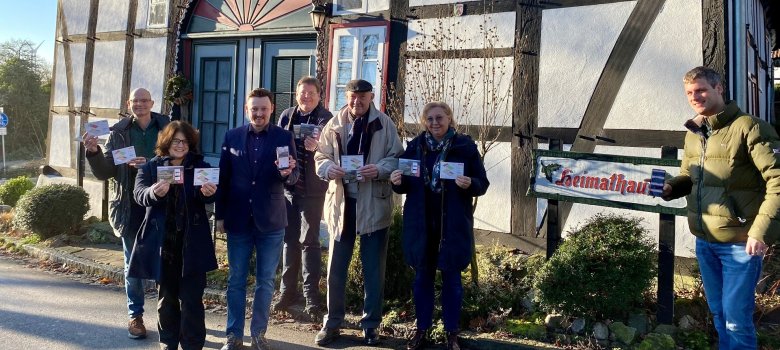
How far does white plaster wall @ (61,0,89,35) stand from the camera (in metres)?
11.0

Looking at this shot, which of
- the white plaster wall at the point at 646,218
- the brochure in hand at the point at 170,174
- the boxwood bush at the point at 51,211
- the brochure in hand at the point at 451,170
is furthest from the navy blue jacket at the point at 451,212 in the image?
the boxwood bush at the point at 51,211

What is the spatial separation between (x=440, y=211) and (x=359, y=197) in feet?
1.96

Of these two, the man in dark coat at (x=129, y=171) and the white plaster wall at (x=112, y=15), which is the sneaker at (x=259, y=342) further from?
the white plaster wall at (x=112, y=15)

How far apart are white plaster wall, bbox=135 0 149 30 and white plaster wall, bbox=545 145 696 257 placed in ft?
24.5

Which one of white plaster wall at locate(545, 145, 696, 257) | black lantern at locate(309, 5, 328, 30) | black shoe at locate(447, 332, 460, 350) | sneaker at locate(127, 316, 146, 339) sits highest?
black lantern at locate(309, 5, 328, 30)

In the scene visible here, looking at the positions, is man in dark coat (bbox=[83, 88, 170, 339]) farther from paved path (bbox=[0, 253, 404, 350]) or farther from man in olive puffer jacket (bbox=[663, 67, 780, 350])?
man in olive puffer jacket (bbox=[663, 67, 780, 350])

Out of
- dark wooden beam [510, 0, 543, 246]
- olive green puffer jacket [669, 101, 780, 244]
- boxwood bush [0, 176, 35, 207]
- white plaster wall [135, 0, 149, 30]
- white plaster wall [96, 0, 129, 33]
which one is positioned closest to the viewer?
olive green puffer jacket [669, 101, 780, 244]

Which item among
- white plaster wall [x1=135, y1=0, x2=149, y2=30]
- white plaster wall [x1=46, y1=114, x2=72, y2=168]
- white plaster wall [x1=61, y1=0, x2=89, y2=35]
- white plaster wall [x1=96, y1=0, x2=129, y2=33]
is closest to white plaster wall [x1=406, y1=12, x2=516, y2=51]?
white plaster wall [x1=135, y1=0, x2=149, y2=30]

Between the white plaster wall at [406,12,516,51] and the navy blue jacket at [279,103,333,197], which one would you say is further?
the white plaster wall at [406,12,516,51]

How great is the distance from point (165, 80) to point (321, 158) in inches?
243

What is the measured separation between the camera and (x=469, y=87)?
6.80 m

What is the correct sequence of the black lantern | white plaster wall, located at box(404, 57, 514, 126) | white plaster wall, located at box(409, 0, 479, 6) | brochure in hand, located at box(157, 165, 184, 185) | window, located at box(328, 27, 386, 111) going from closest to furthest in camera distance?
brochure in hand, located at box(157, 165, 184, 185) → white plaster wall, located at box(404, 57, 514, 126) → white plaster wall, located at box(409, 0, 479, 6) → window, located at box(328, 27, 386, 111) → the black lantern

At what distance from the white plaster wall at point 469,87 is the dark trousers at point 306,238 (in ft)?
6.79

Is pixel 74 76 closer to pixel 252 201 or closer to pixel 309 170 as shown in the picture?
pixel 309 170
